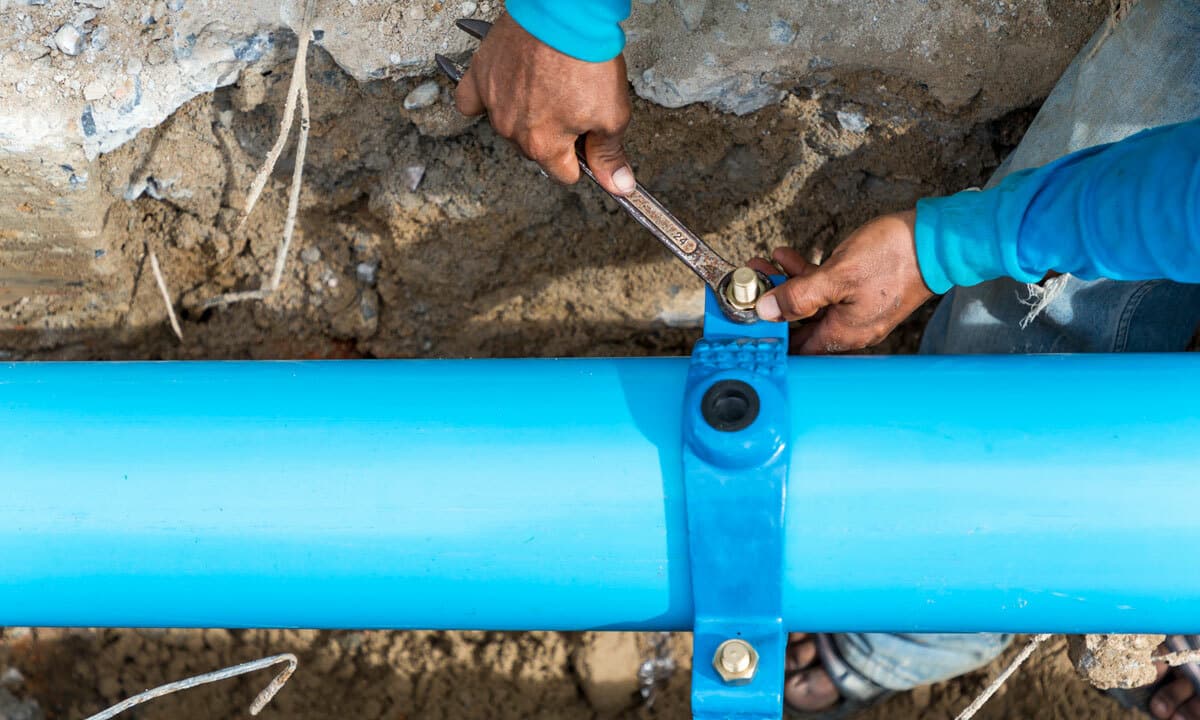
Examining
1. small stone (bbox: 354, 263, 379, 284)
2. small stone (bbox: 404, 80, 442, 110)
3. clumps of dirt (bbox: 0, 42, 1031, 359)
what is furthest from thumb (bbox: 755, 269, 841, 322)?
small stone (bbox: 354, 263, 379, 284)

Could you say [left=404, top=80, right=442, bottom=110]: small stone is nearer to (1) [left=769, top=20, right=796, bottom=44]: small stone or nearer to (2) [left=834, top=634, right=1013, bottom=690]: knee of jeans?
(1) [left=769, top=20, right=796, bottom=44]: small stone

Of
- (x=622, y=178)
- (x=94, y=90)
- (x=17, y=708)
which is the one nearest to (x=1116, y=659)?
(x=622, y=178)

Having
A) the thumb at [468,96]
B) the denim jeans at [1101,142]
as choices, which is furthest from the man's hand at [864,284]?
the thumb at [468,96]

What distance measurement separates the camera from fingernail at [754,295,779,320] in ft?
3.29

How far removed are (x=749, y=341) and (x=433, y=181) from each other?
0.65 m

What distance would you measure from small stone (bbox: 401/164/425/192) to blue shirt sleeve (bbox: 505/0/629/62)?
477 millimetres

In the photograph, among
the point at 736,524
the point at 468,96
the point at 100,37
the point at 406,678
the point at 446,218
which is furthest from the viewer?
the point at 406,678

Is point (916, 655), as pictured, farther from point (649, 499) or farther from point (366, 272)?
point (366, 272)

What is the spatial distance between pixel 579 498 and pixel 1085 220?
0.53 meters

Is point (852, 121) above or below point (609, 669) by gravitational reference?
above

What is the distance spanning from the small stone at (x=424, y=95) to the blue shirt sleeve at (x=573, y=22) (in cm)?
34

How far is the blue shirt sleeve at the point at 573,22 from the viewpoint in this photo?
97 centimetres

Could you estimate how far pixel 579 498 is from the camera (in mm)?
923

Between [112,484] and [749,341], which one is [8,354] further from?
[749,341]
